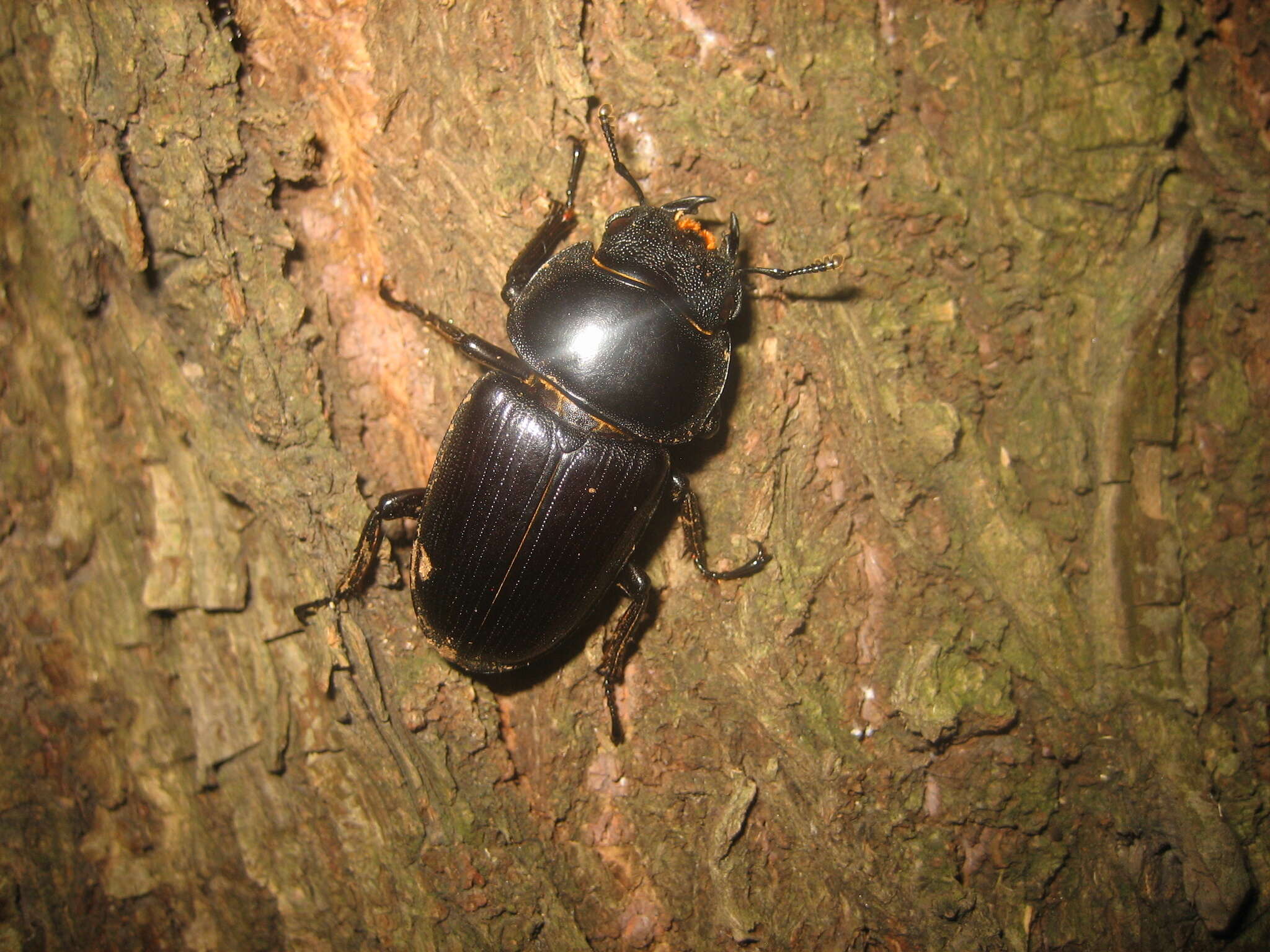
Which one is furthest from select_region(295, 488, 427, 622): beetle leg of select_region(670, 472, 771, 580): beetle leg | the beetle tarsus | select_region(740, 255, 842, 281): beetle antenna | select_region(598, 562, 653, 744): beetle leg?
select_region(740, 255, 842, 281): beetle antenna

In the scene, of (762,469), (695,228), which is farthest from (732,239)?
(762,469)

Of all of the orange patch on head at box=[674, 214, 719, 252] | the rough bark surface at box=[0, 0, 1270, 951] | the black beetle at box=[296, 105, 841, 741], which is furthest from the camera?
the orange patch on head at box=[674, 214, 719, 252]

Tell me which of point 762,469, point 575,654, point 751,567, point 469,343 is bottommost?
point 575,654

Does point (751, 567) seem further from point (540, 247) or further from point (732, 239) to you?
point (540, 247)

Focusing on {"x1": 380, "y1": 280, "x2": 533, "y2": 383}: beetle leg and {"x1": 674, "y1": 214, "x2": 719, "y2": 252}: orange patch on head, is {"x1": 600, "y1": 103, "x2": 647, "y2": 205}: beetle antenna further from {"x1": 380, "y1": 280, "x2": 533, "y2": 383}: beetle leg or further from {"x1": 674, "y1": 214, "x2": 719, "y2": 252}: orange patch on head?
{"x1": 380, "y1": 280, "x2": 533, "y2": 383}: beetle leg

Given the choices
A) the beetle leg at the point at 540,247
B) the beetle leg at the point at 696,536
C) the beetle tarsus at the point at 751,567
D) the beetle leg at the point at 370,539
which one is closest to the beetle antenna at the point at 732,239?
the beetle leg at the point at 540,247

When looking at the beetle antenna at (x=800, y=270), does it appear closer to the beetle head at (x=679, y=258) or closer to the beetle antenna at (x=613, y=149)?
the beetle head at (x=679, y=258)

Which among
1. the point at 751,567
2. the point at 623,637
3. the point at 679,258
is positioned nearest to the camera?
the point at 751,567

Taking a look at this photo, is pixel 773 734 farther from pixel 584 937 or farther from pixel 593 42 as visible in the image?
pixel 593 42
